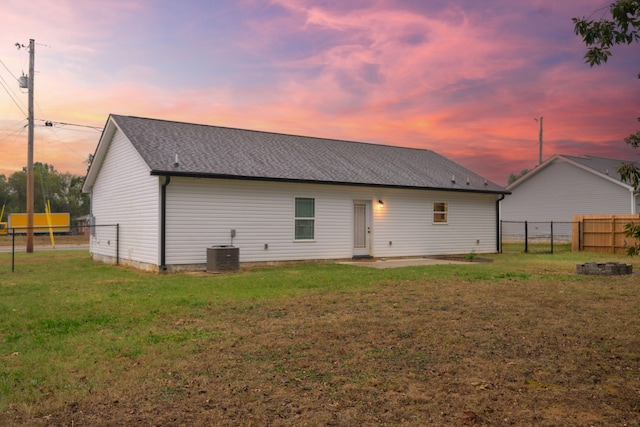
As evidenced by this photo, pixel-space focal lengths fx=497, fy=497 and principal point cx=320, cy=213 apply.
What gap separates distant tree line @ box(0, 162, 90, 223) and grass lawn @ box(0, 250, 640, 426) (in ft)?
223

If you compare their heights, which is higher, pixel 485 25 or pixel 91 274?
pixel 485 25

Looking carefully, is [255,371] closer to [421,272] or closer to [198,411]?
[198,411]

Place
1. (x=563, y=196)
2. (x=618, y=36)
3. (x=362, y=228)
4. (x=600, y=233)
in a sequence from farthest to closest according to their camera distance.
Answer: (x=563, y=196), (x=600, y=233), (x=362, y=228), (x=618, y=36)

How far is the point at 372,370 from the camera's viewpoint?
5.35 m

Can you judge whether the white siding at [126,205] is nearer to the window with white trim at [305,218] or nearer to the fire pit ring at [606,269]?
the window with white trim at [305,218]

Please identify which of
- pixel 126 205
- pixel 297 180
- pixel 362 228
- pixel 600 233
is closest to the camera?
pixel 297 180

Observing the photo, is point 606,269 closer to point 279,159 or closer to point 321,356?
point 279,159

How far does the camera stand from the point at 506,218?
37219mm

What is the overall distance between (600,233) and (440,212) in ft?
32.1

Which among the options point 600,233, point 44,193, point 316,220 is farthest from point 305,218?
point 44,193

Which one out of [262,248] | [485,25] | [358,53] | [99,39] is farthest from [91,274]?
[485,25]

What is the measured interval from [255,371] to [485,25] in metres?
12.9

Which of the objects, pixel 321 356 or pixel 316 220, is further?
pixel 316 220

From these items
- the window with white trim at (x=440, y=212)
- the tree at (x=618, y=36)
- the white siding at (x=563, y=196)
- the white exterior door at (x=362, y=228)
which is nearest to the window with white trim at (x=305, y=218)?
the white exterior door at (x=362, y=228)
